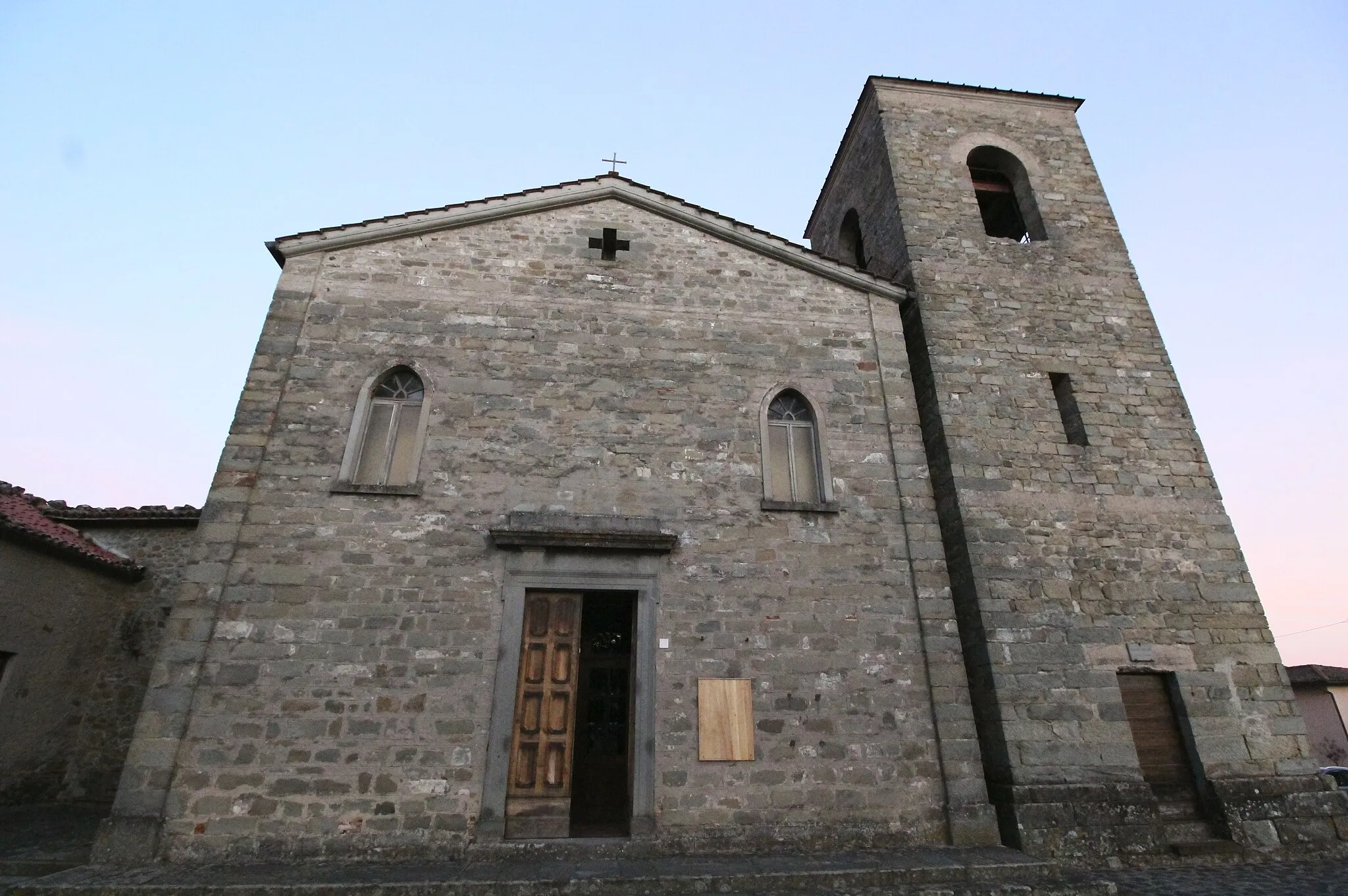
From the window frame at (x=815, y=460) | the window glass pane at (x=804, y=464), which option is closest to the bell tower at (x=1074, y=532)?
the window frame at (x=815, y=460)

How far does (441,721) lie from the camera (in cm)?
616

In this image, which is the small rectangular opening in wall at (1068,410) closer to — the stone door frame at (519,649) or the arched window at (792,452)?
the arched window at (792,452)

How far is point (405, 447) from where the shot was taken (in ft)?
24.3

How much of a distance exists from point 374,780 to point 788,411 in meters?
5.97

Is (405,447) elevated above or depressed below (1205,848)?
above

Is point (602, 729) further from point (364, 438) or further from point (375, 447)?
point (364, 438)

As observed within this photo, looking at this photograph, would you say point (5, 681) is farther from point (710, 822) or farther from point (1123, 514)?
point (1123, 514)

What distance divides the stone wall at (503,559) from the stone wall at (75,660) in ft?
16.8

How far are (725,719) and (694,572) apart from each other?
150 centimetres

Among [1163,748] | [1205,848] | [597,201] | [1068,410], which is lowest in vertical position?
[1205,848]

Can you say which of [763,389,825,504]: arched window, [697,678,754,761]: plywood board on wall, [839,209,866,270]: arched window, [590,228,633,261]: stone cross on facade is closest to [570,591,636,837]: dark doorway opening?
[697,678,754,761]: plywood board on wall

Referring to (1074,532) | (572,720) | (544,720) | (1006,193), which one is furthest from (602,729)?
(1006,193)

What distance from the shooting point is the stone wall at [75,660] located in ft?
28.8

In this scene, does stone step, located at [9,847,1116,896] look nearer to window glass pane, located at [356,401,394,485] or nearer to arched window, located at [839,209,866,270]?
window glass pane, located at [356,401,394,485]
